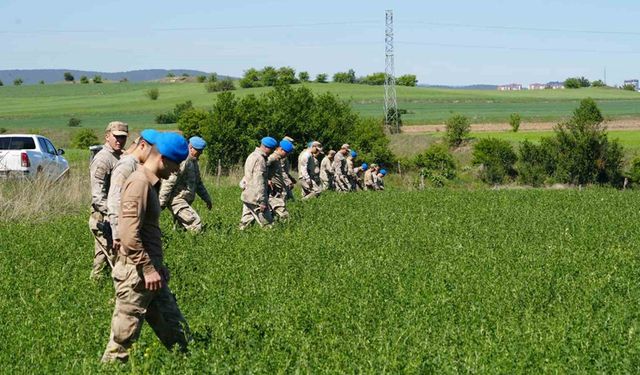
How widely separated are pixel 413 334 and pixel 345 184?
2475 centimetres

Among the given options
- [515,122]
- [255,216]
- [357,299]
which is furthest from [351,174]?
[515,122]

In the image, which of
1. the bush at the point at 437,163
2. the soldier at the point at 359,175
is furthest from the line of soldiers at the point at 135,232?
the bush at the point at 437,163

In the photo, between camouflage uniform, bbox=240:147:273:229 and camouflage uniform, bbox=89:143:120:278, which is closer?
camouflage uniform, bbox=89:143:120:278

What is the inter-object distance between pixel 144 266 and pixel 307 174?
1817 centimetres

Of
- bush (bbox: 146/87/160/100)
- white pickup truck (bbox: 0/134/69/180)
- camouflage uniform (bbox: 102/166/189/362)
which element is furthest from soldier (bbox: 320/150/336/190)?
bush (bbox: 146/87/160/100)

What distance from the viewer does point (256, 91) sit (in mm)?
110562

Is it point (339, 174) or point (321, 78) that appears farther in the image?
point (321, 78)

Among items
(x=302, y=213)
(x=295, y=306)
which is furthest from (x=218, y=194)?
(x=295, y=306)

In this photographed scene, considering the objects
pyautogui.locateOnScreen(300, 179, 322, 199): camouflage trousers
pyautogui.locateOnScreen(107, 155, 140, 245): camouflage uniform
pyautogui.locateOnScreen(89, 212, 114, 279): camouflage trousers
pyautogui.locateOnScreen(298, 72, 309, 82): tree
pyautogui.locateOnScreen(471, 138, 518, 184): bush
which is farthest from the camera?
pyautogui.locateOnScreen(298, 72, 309, 82): tree

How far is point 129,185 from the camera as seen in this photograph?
7910mm

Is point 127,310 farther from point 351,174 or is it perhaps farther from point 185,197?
point 351,174

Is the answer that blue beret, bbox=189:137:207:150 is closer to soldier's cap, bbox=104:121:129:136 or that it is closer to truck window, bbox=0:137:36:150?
soldier's cap, bbox=104:121:129:136

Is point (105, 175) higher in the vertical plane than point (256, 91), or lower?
lower

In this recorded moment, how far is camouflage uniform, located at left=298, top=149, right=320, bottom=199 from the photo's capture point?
85.3ft
